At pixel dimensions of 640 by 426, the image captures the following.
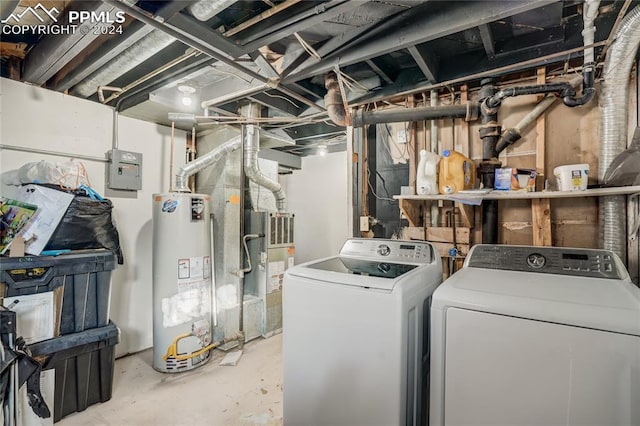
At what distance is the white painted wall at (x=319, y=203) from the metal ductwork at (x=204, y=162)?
195 centimetres

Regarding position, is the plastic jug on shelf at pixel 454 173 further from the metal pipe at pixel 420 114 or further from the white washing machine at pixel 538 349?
the white washing machine at pixel 538 349

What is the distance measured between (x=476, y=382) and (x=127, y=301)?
3.05 meters

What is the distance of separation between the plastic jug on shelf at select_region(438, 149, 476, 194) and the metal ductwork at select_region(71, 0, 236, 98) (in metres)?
1.49

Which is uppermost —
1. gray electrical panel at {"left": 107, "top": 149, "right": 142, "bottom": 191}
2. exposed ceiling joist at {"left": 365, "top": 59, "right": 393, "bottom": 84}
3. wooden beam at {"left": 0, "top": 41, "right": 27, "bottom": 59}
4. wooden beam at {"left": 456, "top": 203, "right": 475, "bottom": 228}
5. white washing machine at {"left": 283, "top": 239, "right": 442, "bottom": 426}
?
wooden beam at {"left": 0, "top": 41, "right": 27, "bottom": 59}

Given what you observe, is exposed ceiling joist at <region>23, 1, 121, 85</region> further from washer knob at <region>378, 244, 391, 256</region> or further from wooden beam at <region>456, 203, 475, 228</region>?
wooden beam at <region>456, 203, 475, 228</region>

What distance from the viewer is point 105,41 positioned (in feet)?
6.59

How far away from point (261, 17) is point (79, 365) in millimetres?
2586

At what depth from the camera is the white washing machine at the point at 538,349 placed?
0.98 metres

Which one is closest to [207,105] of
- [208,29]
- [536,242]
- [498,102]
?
[208,29]

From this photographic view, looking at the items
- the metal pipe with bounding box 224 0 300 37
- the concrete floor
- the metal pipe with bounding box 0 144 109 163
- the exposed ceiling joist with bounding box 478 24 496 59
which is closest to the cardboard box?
A: the exposed ceiling joist with bounding box 478 24 496 59

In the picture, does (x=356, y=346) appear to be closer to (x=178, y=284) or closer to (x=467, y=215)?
(x=467, y=215)

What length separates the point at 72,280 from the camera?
213cm

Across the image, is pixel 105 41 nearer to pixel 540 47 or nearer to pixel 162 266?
pixel 162 266

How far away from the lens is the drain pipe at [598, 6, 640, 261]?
1575 millimetres
